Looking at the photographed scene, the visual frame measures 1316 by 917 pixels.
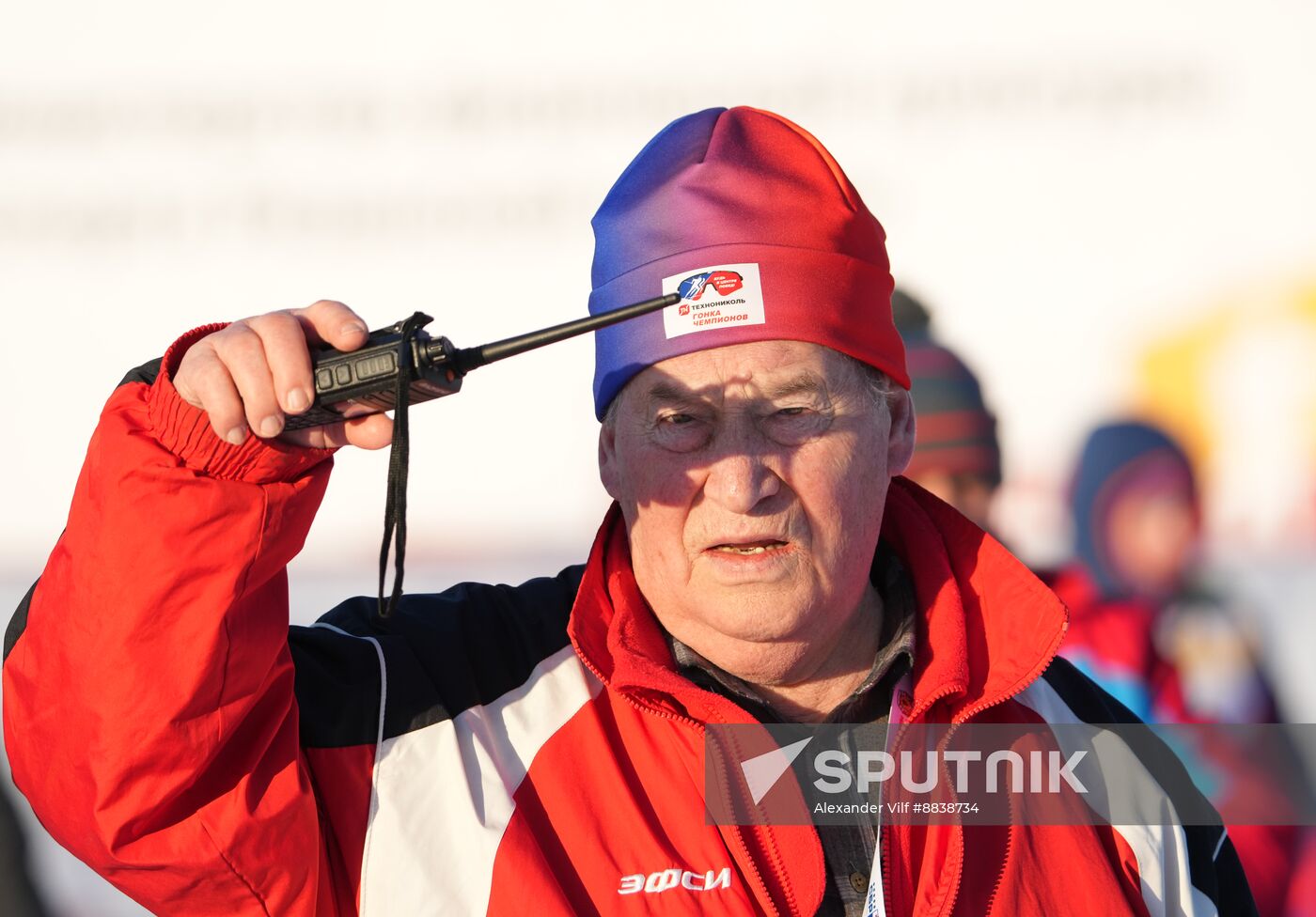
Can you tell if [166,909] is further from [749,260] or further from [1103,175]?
[1103,175]

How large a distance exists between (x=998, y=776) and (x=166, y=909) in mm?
912

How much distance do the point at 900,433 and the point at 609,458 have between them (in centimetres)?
39

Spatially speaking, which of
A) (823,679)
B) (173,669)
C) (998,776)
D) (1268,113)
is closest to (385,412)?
(173,669)

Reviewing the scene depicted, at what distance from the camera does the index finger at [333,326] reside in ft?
3.60

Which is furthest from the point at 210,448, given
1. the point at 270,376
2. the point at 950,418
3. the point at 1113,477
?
the point at 1113,477

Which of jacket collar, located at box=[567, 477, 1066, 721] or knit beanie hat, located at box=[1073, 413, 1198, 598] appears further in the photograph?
knit beanie hat, located at box=[1073, 413, 1198, 598]

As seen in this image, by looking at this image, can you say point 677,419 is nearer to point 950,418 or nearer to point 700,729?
point 700,729

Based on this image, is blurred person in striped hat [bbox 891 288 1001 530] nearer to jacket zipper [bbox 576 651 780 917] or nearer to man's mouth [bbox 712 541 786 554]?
man's mouth [bbox 712 541 786 554]

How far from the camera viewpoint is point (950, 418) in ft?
9.64

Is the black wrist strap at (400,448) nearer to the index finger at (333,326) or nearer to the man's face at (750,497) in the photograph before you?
the index finger at (333,326)

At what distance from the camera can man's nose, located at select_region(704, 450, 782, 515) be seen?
Result: 151cm

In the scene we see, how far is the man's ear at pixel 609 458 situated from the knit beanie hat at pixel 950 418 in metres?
1.35

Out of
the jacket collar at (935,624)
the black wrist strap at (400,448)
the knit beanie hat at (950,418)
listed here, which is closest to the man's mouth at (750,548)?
the jacket collar at (935,624)

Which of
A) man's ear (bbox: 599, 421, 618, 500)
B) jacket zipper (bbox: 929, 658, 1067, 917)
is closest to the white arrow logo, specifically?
jacket zipper (bbox: 929, 658, 1067, 917)
